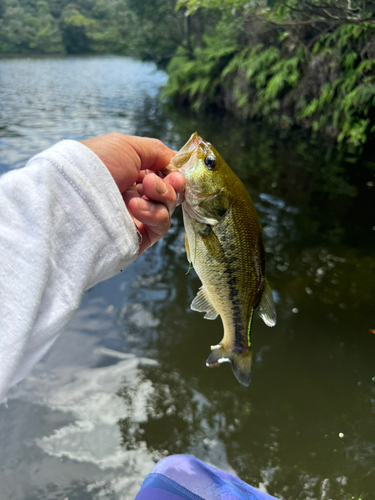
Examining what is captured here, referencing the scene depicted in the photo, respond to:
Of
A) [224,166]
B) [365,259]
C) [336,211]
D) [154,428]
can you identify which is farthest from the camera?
[336,211]

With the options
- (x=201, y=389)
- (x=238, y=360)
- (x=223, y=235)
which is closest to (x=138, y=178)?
(x=223, y=235)

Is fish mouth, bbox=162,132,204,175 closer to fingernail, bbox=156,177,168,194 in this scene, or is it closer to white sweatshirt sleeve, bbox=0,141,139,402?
fingernail, bbox=156,177,168,194

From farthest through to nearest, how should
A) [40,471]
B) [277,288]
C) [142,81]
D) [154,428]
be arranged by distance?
[142,81]
[277,288]
[154,428]
[40,471]

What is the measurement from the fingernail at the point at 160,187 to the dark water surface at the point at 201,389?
8.82ft

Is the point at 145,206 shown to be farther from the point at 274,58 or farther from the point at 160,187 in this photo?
the point at 274,58

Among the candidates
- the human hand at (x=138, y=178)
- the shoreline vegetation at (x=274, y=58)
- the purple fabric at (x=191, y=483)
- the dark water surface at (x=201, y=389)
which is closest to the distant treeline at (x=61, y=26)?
the shoreline vegetation at (x=274, y=58)

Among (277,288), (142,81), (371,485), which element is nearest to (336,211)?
(277,288)

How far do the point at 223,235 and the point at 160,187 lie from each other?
38 centimetres

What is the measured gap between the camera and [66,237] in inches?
58.1

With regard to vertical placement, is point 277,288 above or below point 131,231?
below

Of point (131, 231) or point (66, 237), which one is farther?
point (131, 231)

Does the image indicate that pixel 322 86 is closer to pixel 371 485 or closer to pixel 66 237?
pixel 371 485

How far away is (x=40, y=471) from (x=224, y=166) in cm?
304

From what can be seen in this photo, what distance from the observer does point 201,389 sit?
156 inches
